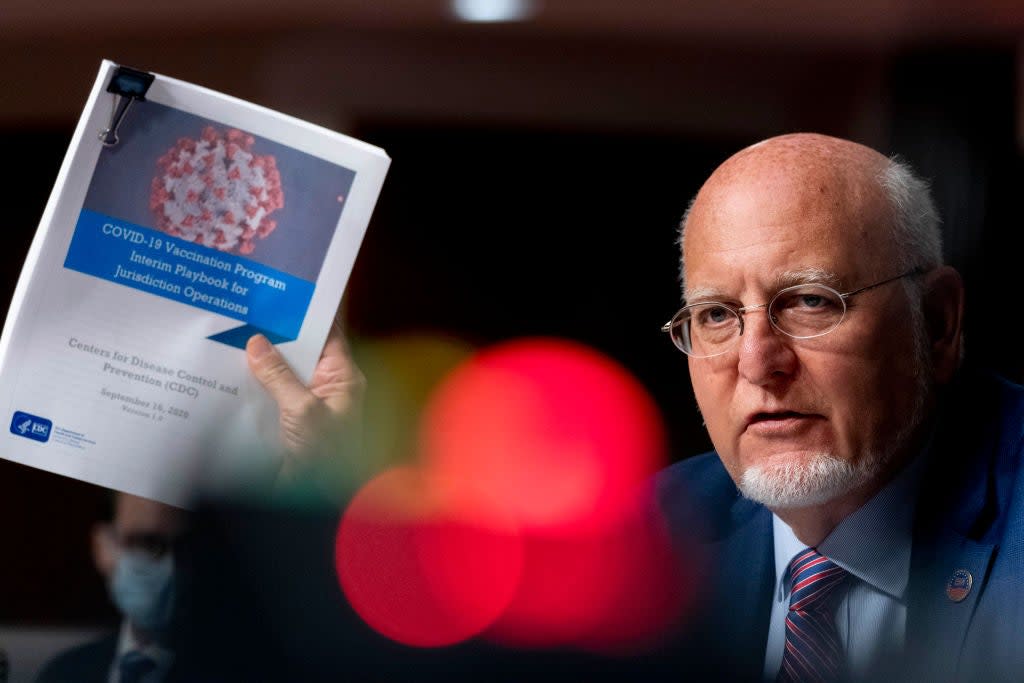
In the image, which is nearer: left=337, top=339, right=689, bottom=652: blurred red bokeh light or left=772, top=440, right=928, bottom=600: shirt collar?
left=772, top=440, right=928, bottom=600: shirt collar

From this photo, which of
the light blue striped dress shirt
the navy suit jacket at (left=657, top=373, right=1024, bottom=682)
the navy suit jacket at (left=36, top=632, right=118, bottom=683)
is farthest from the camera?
the navy suit jacket at (left=36, top=632, right=118, bottom=683)

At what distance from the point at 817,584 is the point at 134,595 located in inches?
47.5

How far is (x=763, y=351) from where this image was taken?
122 centimetres

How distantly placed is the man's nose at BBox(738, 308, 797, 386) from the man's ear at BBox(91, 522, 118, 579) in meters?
1.14

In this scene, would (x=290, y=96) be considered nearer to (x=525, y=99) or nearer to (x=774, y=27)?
(x=525, y=99)

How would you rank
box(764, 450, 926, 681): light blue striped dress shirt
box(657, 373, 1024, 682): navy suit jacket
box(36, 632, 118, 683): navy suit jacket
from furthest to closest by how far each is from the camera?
box(36, 632, 118, 683): navy suit jacket → box(764, 450, 926, 681): light blue striped dress shirt → box(657, 373, 1024, 682): navy suit jacket

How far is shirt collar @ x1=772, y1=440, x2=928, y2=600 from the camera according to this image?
4.27ft

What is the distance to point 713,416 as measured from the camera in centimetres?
132

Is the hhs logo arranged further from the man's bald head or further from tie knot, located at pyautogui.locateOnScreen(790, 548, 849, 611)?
tie knot, located at pyautogui.locateOnScreen(790, 548, 849, 611)

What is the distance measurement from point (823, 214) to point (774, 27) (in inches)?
16.6

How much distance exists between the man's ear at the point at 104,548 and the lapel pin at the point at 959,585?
139 cm

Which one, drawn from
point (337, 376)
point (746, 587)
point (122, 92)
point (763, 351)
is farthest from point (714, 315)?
point (122, 92)

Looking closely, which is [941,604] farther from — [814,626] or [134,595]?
[134,595]

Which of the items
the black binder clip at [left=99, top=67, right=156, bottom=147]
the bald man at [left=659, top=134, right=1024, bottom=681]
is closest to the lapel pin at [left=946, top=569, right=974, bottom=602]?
the bald man at [left=659, top=134, right=1024, bottom=681]
